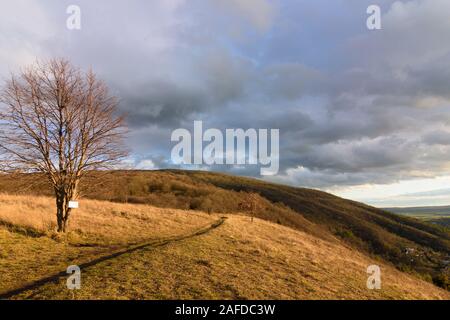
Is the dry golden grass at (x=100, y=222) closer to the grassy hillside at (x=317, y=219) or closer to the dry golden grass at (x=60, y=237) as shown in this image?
the dry golden grass at (x=60, y=237)

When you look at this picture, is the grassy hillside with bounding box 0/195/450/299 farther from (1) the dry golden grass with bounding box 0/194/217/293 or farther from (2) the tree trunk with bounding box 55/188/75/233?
(2) the tree trunk with bounding box 55/188/75/233

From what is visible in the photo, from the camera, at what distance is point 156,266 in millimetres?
14312

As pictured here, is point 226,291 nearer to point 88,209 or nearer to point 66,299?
point 66,299

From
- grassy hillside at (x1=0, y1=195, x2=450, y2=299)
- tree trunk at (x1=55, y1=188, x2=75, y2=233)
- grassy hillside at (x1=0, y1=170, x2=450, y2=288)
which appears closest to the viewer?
grassy hillside at (x1=0, y1=195, x2=450, y2=299)

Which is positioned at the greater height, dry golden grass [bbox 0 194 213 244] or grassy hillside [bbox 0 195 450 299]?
dry golden grass [bbox 0 194 213 244]

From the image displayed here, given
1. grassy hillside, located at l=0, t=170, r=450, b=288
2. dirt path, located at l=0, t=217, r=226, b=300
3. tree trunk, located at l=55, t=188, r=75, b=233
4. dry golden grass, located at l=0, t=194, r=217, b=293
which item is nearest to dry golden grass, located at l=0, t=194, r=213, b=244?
dry golden grass, located at l=0, t=194, r=217, b=293

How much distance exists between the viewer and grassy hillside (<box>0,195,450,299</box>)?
1177cm

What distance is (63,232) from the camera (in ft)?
67.3

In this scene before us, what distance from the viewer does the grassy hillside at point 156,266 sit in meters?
11.8

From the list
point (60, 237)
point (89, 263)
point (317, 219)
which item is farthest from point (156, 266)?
point (317, 219)

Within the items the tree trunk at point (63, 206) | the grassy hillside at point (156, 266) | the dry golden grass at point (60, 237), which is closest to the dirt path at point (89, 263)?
the grassy hillside at point (156, 266)

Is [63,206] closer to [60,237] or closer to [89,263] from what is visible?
[60,237]
